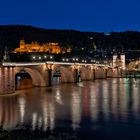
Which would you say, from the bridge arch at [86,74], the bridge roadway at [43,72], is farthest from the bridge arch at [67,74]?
the bridge arch at [86,74]

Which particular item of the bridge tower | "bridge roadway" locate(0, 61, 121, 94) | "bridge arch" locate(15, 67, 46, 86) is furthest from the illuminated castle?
the bridge tower

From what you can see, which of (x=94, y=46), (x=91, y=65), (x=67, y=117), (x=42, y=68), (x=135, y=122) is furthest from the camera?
(x=94, y=46)

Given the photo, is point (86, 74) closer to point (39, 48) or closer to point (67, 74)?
point (67, 74)

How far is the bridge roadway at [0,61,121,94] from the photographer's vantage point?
149 feet

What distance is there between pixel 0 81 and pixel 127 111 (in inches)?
786

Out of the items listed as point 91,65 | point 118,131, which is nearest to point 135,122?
point 118,131

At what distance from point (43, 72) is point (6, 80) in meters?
15.0

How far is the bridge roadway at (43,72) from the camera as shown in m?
45.3

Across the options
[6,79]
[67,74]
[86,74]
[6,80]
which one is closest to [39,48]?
[86,74]

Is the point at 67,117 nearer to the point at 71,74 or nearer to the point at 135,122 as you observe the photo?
the point at 135,122

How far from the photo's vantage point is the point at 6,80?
4506 centimetres

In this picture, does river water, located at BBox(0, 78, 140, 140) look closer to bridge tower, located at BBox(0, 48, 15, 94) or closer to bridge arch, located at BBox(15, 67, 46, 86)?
bridge tower, located at BBox(0, 48, 15, 94)

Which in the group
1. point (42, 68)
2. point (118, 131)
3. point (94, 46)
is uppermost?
point (94, 46)

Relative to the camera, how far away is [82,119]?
81.3 feet
